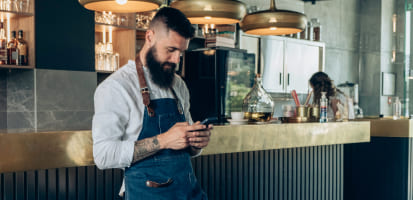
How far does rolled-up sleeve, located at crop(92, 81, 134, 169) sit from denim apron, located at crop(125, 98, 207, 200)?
0.08m

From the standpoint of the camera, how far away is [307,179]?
3.32 meters

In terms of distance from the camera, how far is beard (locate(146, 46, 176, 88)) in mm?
1690

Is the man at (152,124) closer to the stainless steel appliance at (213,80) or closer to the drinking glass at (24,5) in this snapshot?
the drinking glass at (24,5)

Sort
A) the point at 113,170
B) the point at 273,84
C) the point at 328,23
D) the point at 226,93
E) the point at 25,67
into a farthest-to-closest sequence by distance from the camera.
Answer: the point at 328,23, the point at 273,84, the point at 226,93, the point at 25,67, the point at 113,170

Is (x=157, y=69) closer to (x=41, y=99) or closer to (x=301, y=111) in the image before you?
(x=301, y=111)

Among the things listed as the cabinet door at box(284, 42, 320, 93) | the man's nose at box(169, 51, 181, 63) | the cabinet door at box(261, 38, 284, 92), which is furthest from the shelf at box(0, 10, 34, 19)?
the cabinet door at box(284, 42, 320, 93)

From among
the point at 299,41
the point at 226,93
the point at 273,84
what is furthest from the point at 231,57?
the point at 299,41

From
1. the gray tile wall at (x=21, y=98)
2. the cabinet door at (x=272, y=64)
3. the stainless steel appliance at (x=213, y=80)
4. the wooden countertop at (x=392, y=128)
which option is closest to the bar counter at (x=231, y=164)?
the wooden countertop at (x=392, y=128)

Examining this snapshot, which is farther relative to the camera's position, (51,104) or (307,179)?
(51,104)

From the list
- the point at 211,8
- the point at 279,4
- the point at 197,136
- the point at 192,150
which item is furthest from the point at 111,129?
the point at 279,4

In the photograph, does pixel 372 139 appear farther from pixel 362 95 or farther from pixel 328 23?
pixel 328 23

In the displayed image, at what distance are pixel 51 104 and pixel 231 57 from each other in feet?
7.35

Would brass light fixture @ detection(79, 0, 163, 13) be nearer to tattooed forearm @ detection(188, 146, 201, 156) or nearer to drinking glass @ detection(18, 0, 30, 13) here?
tattooed forearm @ detection(188, 146, 201, 156)

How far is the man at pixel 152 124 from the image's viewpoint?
5.03 ft
